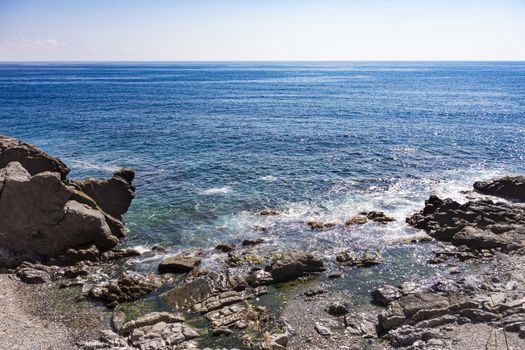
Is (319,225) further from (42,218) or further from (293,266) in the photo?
(42,218)

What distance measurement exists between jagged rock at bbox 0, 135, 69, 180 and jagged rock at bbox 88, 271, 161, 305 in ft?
50.1

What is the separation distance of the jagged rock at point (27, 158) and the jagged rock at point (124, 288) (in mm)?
15267

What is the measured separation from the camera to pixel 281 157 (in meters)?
66.3

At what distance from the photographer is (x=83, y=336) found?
26.1m

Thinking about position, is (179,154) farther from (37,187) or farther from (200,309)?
(200,309)

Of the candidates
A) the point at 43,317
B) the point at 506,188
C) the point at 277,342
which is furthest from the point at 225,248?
the point at 506,188

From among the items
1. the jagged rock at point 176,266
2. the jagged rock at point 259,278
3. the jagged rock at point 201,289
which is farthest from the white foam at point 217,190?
the jagged rock at point 259,278

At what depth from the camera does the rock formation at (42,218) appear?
1365 inches

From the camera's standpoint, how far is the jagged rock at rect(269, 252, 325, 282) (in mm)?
32594

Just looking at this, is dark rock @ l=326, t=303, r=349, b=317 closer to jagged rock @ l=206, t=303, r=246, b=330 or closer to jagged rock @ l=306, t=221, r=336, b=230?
jagged rock @ l=206, t=303, r=246, b=330

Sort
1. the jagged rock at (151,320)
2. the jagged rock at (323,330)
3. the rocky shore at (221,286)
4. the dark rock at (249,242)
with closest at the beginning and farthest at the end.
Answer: the rocky shore at (221,286) → the jagged rock at (323,330) → the jagged rock at (151,320) → the dark rock at (249,242)

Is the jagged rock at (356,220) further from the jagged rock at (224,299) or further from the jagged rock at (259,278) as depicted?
the jagged rock at (224,299)

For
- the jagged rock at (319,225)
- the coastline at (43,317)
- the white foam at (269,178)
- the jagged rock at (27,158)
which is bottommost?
the coastline at (43,317)

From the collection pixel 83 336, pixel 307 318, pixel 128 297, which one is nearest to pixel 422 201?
pixel 307 318
